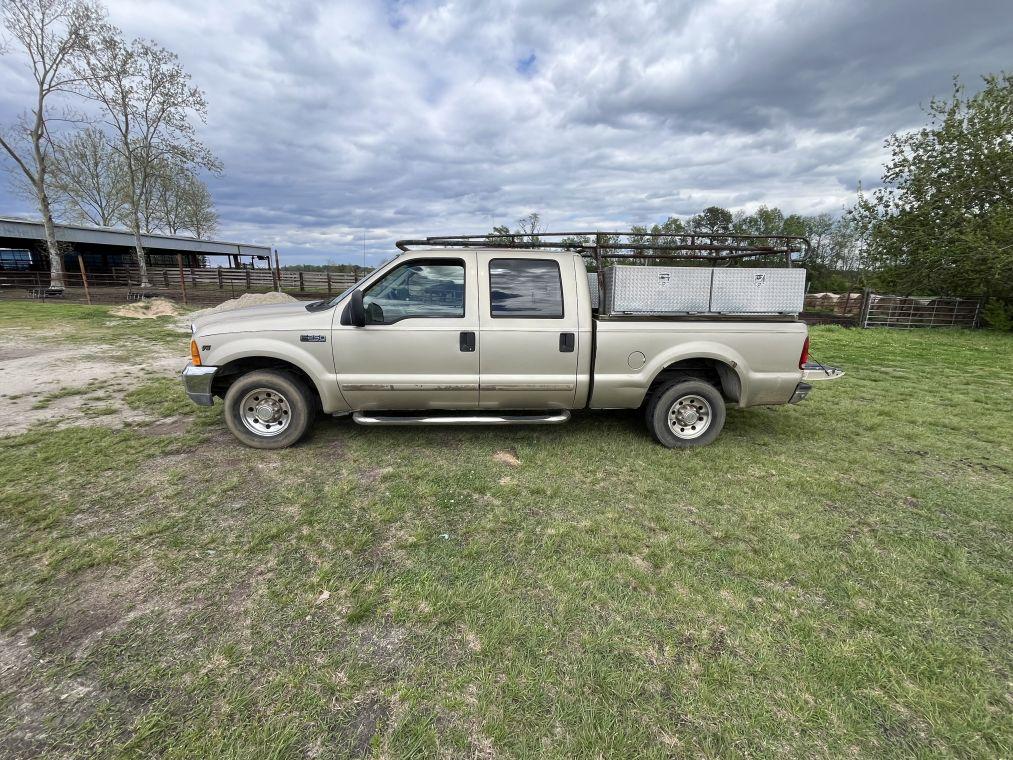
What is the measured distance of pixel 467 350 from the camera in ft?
13.3

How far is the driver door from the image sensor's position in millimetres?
4008

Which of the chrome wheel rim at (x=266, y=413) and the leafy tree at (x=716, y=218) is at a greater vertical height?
the leafy tree at (x=716, y=218)

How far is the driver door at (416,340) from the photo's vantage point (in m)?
4.01

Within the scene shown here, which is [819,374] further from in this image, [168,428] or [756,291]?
[168,428]

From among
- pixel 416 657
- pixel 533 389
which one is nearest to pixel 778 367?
pixel 533 389

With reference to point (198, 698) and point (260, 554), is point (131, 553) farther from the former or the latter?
point (198, 698)

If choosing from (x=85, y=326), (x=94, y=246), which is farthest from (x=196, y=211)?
(x=85, y=326)

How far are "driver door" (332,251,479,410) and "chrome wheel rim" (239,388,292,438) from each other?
652 mm

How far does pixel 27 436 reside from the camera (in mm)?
4289

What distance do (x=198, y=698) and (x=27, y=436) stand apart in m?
4.24

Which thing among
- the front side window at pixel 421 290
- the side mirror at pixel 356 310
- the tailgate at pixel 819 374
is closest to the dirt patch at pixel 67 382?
the side mirror at pixel 356 310

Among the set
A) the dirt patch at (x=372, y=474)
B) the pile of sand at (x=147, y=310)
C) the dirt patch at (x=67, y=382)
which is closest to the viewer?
the dirt patch at (x=372, y=474)

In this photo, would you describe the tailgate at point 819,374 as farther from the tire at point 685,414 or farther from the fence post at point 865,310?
the fence post at point 865,310

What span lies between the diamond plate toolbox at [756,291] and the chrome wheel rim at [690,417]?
3.02ft
